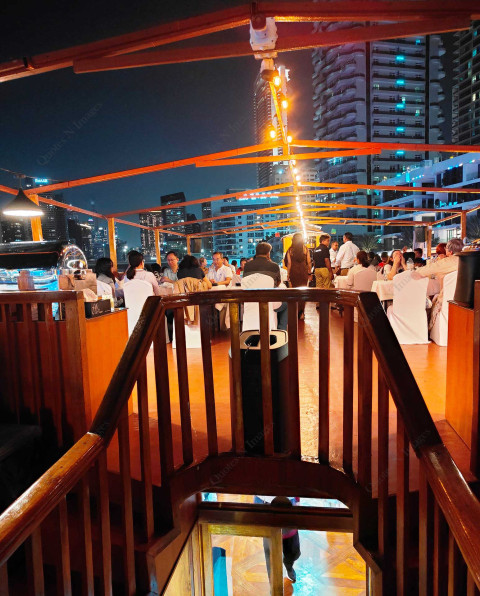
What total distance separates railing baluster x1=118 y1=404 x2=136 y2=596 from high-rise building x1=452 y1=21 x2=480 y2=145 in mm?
85480

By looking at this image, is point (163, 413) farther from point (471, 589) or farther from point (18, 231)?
point (18, 231)

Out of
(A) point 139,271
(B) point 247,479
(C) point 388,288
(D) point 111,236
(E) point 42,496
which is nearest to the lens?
(E) point 42,496

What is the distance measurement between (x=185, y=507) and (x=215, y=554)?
9.37 ft

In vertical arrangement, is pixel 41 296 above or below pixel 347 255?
below

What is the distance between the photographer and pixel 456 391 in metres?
2.52

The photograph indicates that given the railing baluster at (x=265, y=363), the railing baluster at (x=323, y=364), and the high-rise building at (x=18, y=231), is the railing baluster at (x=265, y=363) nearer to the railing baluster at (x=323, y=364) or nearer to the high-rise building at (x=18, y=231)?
the railing baluster at (x=323, y=364)

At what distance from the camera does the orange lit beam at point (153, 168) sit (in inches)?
224

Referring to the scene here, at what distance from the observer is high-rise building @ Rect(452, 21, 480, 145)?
72.3 metres

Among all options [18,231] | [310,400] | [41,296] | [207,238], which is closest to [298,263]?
[310,400]

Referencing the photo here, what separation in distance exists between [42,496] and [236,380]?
1.26 metres

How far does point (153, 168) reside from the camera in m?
6.11

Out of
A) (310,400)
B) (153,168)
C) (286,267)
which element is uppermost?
(153,168)

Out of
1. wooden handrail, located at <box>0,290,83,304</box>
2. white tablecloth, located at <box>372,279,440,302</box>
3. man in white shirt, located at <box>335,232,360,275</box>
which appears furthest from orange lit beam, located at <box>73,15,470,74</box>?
man in white shirt, located at <box>335,232,360,275</box>

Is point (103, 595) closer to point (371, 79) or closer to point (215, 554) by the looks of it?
point (215, 554)
